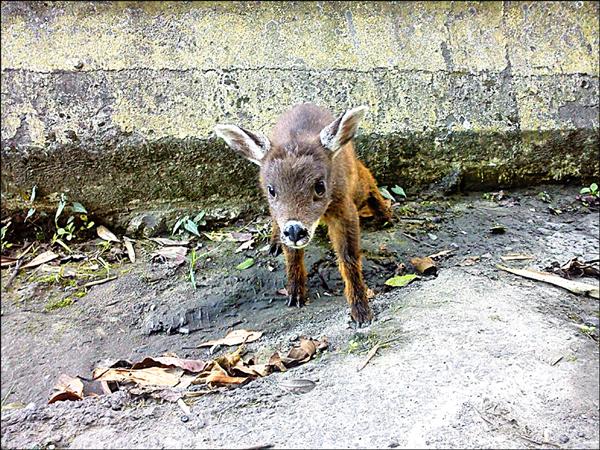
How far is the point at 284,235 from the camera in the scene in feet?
13.6

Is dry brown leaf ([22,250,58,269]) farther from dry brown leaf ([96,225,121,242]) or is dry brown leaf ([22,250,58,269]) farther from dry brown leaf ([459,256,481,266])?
dry brown leaf ([459,256,481,266])

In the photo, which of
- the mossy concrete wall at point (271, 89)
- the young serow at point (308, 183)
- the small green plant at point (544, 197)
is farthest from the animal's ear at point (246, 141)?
the small green plant at point (544, 197)

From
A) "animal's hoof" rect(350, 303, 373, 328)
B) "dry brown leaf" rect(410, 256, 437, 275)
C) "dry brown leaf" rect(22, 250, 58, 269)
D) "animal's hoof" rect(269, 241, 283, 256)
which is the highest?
"dry brown leaf" rect(22, 250, 58, 269)

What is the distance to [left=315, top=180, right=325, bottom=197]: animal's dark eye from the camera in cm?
440

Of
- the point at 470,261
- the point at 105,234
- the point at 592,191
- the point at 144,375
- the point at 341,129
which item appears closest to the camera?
the point at 144,375

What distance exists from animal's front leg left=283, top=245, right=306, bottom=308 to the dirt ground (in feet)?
0.30

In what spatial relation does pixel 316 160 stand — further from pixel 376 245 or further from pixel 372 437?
pixel 372 437

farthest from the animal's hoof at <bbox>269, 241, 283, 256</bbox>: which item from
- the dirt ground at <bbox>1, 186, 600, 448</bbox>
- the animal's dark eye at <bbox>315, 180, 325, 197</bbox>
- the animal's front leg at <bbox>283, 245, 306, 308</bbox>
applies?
the animal's dark eye at <bbox>315, 180, 325, 197</bbox>

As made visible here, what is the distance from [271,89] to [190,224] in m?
1.42

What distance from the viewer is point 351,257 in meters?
4.65

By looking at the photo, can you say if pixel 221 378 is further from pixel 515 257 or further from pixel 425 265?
pixel 515 257

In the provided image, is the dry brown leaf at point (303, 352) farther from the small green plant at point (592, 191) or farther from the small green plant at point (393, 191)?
the small green plant at point (592, 191)

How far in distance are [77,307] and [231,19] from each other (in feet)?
9.52

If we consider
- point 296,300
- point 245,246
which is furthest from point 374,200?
point 296,300
